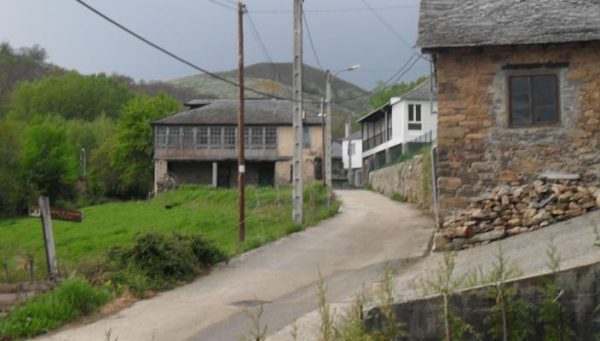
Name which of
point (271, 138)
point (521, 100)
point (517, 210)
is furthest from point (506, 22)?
point (271, 138)

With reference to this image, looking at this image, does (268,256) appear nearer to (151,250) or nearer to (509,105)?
(151,250)

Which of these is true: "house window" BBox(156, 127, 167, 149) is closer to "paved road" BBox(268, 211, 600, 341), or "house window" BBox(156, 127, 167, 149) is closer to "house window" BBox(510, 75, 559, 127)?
"paved road" BBox(268, 211, 600, 341)

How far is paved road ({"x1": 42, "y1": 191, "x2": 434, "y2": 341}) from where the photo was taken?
1424 centimetres

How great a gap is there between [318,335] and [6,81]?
4327 inches

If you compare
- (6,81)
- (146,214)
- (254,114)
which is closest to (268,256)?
(146,214)

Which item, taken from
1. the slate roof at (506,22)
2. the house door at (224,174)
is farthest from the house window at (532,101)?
the house door at (224,174)

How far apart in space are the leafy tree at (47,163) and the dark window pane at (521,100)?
178 feet

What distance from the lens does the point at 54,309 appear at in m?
15.0

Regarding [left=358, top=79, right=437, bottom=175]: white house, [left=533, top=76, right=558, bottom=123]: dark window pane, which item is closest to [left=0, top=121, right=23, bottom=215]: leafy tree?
[left=358, top=79, right=437, bottom=175]: white house

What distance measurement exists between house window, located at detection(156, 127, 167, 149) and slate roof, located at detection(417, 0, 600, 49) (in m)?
42.5

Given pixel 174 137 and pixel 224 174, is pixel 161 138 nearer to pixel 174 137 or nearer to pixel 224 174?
pixel 174 137

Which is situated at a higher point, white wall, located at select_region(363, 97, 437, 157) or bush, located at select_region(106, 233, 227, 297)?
white wall, located at select_region(363, 97, 437, 157)

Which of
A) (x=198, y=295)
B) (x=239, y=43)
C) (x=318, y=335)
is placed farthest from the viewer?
(x=239, y=43)

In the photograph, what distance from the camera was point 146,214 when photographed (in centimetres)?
4784
